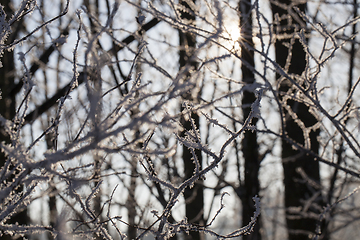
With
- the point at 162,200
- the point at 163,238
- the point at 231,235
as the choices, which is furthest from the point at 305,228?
the point at 163,238

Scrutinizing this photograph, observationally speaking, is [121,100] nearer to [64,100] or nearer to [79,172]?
[64,100]

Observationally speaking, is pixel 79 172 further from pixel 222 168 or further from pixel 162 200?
pixel 222 168

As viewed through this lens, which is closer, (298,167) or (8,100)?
(8,100)

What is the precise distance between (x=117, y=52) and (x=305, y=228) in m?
3.34

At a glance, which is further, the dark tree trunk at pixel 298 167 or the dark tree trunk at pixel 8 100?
the dark tree trunk at pixel 298 167

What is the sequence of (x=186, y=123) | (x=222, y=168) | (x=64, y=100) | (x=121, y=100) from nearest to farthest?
(x=121, y=100) → (x=64, y=100) → (x=186, y=123) → (x=222, y=168)

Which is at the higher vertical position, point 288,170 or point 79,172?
point 288,170

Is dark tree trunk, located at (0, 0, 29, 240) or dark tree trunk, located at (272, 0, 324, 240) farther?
dark tree trunk, located at (272, 0, 324, 240)

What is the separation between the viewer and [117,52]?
2.82m

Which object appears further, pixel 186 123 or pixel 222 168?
pixel 222 168

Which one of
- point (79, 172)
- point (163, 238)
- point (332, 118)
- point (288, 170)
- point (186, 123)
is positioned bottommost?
point (163, 238)

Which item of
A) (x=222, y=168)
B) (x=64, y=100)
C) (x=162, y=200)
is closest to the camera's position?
(x=64, y=100)

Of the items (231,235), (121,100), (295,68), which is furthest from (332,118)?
(295,68)

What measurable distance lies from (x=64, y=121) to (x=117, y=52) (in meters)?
1.62
